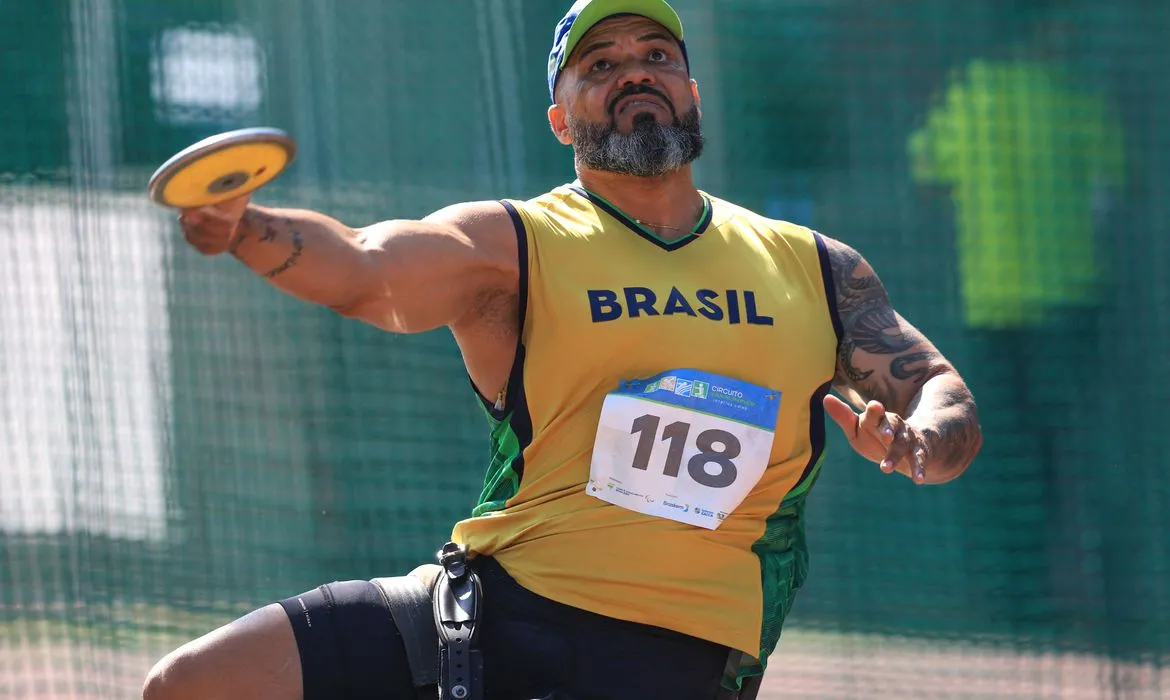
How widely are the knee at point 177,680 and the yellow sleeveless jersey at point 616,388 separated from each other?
576 millimetres

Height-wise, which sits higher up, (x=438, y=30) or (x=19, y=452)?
(x=438, y=30)

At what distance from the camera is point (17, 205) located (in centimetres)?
500

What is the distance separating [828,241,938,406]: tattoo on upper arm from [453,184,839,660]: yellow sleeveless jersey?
11 cm

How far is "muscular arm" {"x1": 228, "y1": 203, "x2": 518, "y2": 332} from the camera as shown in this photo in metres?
2.31

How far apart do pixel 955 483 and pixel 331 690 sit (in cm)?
289

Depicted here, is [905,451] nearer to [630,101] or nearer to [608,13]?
[630,101]

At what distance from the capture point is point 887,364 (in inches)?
118

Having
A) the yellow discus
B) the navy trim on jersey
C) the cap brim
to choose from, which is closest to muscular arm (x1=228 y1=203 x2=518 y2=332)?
the yellow discus

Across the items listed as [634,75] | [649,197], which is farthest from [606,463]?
[634,75]

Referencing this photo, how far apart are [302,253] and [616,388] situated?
0.70 metres

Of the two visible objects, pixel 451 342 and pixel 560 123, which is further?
pixel 451 342

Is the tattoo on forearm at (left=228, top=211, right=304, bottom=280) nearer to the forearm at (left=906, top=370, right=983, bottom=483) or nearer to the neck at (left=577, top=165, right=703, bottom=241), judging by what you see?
the neck at (left=577, top=165, right=703, bottom=241)

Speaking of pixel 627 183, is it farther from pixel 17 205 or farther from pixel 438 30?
pixel 17 205

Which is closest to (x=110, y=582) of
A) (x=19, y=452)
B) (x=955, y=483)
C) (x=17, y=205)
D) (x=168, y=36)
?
(x=19, y=452)
